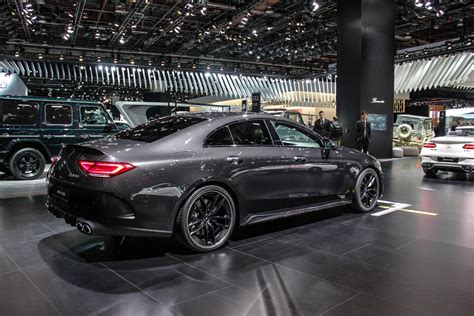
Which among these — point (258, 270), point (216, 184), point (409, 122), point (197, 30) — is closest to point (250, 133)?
point (216, 184)

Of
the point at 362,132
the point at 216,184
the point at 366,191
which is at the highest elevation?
the point at 362,132

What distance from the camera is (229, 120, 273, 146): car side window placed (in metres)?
3.94

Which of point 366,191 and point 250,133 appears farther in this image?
point 366,191

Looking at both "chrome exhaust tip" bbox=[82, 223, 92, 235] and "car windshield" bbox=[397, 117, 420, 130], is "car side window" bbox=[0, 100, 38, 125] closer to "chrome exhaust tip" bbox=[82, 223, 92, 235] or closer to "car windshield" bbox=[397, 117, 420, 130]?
"chrome exhaust tip" bbox=[82, 223, 92, 235]

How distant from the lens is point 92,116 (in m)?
8.36

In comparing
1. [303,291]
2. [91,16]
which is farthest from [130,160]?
[91,16]

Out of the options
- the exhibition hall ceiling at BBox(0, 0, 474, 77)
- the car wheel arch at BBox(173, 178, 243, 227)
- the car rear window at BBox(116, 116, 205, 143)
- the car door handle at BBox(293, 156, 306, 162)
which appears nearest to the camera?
the car wheel arch at BBox(173, 178, 243, 227)

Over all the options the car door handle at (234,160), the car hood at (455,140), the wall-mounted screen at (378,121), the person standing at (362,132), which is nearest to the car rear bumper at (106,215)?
the car door handle at (234,160)

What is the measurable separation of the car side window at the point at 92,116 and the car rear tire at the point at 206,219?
18.5 feet

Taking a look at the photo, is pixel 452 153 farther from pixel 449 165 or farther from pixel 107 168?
pixel 107 168

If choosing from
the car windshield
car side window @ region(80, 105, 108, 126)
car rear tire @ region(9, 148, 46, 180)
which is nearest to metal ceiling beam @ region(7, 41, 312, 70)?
the car windshield

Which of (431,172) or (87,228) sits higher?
(87,228)

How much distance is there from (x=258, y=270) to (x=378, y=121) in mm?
10972

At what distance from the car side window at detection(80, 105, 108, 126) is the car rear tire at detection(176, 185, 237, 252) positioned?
5641 millimetres
